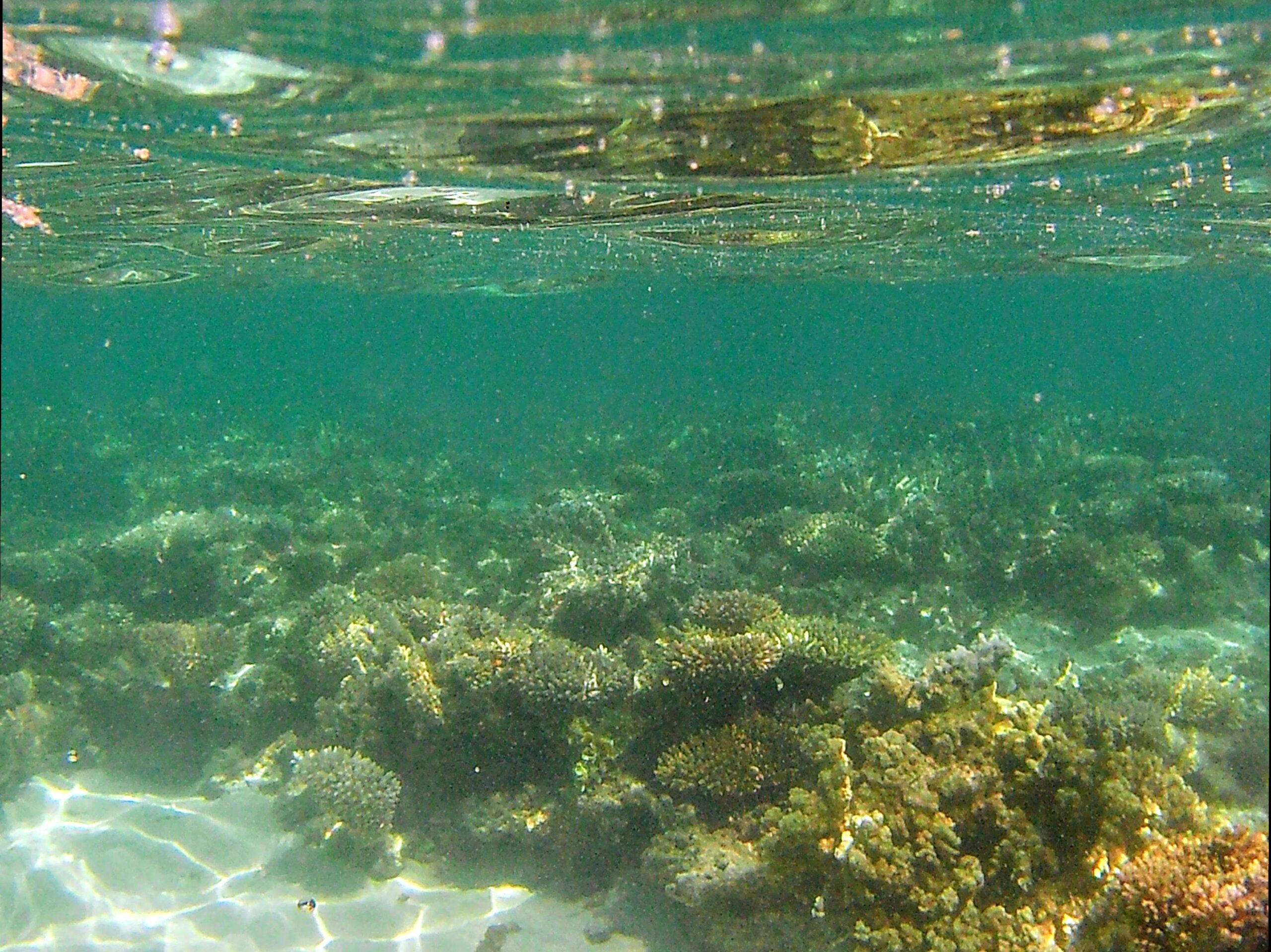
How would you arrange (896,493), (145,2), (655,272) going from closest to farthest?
(145,2) < (896,493) < (655,272)

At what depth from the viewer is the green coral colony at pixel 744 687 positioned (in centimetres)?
580

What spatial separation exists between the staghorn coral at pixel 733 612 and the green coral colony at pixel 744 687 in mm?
35

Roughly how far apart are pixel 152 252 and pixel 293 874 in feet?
66.9

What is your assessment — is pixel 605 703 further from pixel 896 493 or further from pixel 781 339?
pixel 781 339

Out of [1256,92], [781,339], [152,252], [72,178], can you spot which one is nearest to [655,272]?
[152,252]

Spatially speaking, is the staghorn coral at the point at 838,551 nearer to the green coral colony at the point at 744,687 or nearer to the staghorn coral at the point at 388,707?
the green coral colony at the point at 744,687

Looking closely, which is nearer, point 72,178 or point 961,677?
point 961,677

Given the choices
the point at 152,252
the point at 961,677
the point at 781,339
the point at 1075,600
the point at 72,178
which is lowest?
the point at 781,339

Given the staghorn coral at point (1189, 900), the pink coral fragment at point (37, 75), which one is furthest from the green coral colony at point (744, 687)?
the pink coral fragment at point (37, 75)

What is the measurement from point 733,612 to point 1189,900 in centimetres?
486

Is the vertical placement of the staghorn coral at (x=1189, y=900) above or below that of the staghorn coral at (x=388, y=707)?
above

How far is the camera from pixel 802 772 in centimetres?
727

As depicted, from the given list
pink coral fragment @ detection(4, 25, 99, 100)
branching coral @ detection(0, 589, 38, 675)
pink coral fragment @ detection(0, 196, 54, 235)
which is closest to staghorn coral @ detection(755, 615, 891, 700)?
pink coral fragment @ detection(4, 25, 99, 100)

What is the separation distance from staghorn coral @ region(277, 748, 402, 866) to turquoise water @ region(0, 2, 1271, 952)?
0.17 feet
